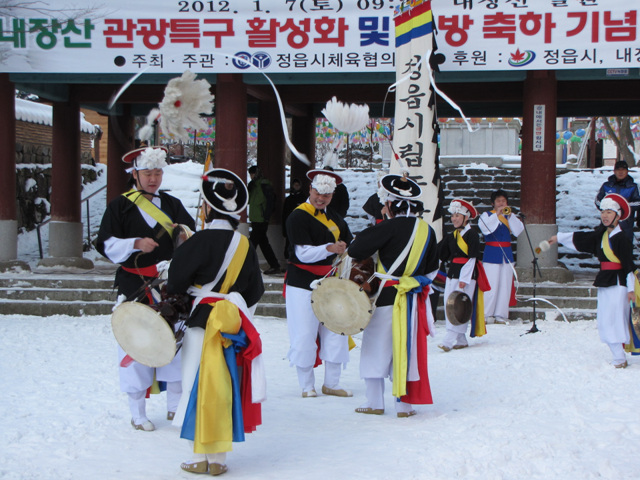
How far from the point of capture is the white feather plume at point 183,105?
4.89 meters

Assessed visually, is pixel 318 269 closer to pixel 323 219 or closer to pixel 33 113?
pixel 323 219

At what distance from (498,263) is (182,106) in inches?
233

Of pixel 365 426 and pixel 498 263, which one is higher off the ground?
pixel 498 263

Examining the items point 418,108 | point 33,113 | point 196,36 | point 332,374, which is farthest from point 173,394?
point 33,113

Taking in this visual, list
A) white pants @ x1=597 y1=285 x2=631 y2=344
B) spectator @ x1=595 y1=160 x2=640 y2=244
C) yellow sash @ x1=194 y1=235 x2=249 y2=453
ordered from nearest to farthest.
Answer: yellow sash @ x1=194 y1=235 x2=249 y2=453, white pants @ x1=597 y1=285 x2=631 y2=344, spectator @ x1=595 y1=160 x2=640 y2=244

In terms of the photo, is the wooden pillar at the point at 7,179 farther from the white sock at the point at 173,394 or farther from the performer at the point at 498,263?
the white sock at the point at 173,394

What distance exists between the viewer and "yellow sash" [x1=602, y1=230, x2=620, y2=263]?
734 cm

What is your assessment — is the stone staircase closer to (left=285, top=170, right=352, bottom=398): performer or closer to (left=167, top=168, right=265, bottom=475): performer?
(left=285, top=170, right=352, bottom=398): performer

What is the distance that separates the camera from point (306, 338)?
250 inches

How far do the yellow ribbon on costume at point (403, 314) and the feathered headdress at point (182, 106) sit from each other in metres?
1.77

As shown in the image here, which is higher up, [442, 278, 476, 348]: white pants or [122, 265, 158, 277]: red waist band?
[122, 265, 158, 277]: red waist band

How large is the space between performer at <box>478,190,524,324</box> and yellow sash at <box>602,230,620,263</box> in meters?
Result: 2.40

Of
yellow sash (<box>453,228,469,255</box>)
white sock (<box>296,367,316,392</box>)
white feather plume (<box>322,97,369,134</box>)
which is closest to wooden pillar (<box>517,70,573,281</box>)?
yellow sash (<box>453,228,469,255</box>)

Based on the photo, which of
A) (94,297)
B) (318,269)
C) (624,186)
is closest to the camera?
(318,269)
